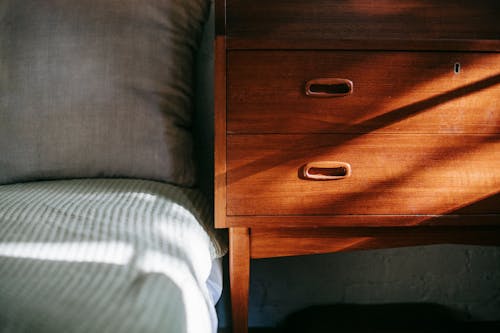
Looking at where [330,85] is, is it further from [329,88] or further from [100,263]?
[100,263]

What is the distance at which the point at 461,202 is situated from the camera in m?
0.74

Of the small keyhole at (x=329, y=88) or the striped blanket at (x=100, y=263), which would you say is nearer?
the striped blanket at (x=100, y=263)

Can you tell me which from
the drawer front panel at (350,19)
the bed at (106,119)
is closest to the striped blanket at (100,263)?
the bed at (106,119)

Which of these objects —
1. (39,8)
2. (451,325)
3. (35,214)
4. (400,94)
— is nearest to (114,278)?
(35,214)

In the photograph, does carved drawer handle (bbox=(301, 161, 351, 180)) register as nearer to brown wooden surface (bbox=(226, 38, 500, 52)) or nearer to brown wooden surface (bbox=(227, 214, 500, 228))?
brown wooden surface (bbox=(227, 214, 500, 228))

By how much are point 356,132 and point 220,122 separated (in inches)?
9.9

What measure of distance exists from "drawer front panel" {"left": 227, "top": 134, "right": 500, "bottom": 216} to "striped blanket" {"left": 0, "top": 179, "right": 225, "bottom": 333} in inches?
5.2

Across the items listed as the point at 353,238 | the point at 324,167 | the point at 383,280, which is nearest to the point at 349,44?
the point at 324,167

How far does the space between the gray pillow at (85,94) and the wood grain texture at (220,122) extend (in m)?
0.17

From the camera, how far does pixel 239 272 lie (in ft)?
2.52

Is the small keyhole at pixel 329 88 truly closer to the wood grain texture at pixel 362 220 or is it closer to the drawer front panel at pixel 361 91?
the drawer front panel at pixel 361 91

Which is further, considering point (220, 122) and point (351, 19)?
point (351, 19)

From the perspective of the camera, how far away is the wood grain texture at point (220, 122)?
0.71 metres

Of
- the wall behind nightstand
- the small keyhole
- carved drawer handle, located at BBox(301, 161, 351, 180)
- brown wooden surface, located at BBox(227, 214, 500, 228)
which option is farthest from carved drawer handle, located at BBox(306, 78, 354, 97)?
the wall behind nightstand
